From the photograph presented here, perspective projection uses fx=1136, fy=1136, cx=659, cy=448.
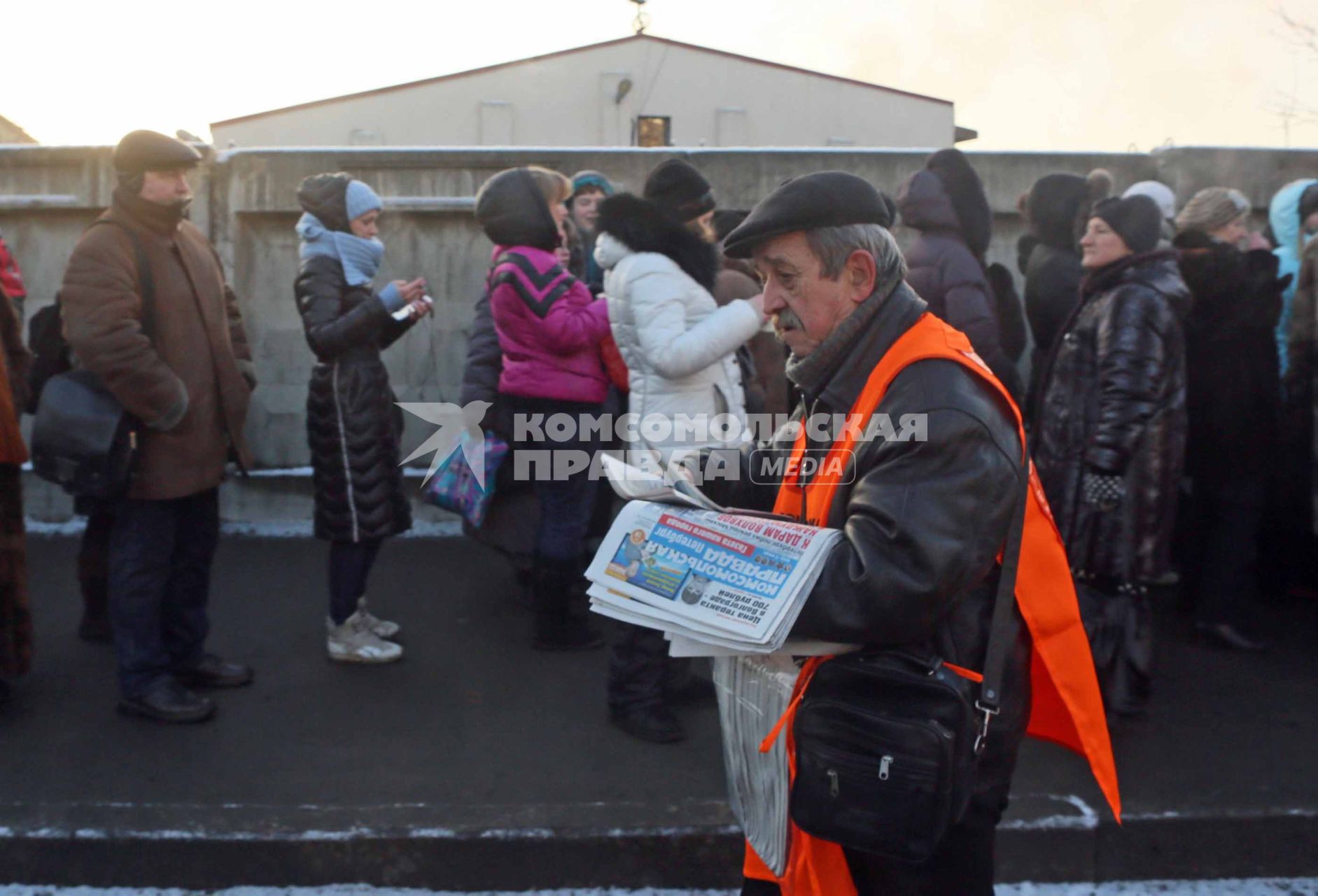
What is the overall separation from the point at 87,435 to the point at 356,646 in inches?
53.2

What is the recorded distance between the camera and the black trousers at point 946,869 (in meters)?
1.92

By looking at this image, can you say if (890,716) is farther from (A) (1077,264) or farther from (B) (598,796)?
(A) (1077,264)

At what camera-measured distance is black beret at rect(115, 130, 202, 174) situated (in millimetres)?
3898

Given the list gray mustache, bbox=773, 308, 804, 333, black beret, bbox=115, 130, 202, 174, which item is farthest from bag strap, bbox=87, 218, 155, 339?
gray mustache, bbox=773, 308, 804, 333

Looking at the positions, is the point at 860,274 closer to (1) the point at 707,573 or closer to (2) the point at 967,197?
(1) the point at 707,573

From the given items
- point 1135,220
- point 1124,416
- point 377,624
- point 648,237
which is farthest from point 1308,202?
point 377,624

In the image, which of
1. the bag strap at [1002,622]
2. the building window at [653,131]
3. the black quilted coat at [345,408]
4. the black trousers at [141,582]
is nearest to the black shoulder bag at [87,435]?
the black trousers at [141,582]

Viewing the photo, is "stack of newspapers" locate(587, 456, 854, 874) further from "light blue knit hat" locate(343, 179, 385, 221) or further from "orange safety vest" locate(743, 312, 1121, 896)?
"light blue knit hat" locate(343, 179, 385, 221)

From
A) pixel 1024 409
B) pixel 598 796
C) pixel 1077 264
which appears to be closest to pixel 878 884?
pixel 598 796

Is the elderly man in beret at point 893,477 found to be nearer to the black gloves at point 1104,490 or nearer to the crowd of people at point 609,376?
the crowd of people at point 609,376

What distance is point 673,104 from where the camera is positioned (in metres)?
26.7

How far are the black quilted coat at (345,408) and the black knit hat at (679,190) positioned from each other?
1154 mm

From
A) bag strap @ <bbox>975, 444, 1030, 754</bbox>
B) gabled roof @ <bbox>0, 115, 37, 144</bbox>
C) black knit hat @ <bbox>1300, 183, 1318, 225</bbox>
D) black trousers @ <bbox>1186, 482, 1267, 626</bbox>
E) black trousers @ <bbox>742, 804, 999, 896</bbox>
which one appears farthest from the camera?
gabled roof @ <bbox>0, 115, 37, 144</bbox>

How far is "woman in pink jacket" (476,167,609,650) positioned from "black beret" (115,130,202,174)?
1.08 meters
